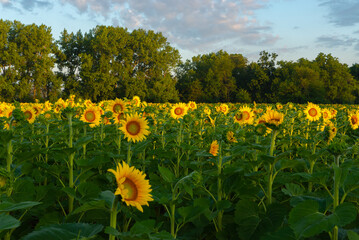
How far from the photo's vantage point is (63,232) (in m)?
1.10

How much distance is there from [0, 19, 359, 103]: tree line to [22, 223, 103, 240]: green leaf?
42035 mm

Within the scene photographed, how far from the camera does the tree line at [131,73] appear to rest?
41.2m

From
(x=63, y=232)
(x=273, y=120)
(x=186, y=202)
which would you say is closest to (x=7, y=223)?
(x=63, y=232)

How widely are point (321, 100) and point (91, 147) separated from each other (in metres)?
50.1

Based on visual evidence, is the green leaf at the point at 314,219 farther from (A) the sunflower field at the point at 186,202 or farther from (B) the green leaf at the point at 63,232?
(B) the green leaf at the point at 63,232

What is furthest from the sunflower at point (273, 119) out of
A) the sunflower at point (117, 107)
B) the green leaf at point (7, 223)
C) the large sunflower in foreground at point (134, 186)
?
the sunflower at point (117, 107)

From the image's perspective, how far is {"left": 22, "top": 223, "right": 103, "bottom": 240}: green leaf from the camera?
1.08 metres

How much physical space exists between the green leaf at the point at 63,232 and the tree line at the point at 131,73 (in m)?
42.0

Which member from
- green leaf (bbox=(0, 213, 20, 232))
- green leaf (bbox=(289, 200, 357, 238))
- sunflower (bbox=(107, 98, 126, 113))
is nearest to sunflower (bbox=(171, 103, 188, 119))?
sunflower (bbox=(107, 98, 126, 113))

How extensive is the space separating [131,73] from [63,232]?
47.4 meters

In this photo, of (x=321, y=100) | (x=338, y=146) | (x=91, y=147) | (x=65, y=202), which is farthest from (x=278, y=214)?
(x=321, y=100)

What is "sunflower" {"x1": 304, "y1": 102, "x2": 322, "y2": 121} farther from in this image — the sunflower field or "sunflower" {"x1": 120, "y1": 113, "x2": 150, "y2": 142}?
"sunflower" {"x1": 120, "y1": 113, "x2": 150, "y2": 142}

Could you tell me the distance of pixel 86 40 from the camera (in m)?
49.8

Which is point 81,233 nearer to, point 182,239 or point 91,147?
point 182,239
